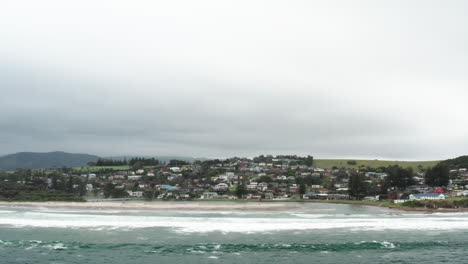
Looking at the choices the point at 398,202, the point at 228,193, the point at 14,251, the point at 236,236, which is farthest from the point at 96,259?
the point at 228,193

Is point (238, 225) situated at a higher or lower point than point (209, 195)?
higher

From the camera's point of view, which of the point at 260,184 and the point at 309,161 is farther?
the point at 309,161

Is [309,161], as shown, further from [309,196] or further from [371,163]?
[309,196]

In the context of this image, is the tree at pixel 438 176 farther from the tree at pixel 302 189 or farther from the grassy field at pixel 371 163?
the grassy field at pixel 371 163

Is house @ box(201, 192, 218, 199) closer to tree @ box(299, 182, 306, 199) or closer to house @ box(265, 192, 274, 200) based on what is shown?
house @ box(265, 192, 274, 200)

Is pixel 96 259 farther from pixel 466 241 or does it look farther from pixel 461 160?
pixel 461 160

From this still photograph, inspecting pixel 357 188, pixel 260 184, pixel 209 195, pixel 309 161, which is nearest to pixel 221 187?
pixel 209 195

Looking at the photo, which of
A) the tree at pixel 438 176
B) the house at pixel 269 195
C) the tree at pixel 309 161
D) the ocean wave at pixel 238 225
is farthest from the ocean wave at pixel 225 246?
the tree at pixel 309 161

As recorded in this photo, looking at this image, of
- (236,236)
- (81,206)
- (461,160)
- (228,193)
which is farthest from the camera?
(461,160)
